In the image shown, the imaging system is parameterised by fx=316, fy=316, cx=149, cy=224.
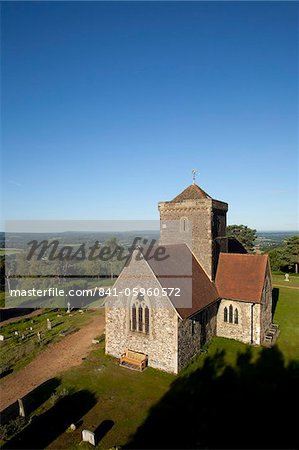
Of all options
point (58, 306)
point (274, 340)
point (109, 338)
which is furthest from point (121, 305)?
point (58, 306)

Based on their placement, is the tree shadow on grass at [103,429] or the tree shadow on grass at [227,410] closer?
the tree shadow on grass at [227,410]

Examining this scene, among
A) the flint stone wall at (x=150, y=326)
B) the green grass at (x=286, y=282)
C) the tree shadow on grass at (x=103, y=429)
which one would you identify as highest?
the flint stone wall at (x=150, y=326)

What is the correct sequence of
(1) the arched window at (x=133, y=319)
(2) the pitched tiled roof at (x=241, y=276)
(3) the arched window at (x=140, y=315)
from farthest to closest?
1. (2) the pitched tiled roof at (x=241, y=276)
2. (1) the arched window at (x=133, y=319)
3. (3) the arched window at (x=140, y=315)

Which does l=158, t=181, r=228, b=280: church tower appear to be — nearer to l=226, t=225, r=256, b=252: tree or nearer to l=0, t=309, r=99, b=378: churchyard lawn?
l=0, t=309, r=99, b=378: churchyard lawn

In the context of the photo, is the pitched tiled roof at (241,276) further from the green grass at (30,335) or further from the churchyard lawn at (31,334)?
the green grass at (30,335)

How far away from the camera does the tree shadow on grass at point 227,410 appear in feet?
44.4

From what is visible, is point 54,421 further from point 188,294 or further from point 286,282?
point 286,282

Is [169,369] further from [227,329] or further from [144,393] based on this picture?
[227,329]

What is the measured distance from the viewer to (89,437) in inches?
538

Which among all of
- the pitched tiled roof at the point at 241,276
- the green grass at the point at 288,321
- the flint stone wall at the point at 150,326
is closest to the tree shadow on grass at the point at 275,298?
the green grass at the point at 288,321

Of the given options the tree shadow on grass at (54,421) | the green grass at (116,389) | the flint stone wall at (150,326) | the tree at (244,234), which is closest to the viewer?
the tree shadow on grass at (54,421)

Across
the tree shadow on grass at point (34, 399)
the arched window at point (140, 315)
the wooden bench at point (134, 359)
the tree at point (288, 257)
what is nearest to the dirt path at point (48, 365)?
the tree shadow on grass at point (34, 399)

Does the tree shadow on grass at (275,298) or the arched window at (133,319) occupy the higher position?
the arched window at (133,319)

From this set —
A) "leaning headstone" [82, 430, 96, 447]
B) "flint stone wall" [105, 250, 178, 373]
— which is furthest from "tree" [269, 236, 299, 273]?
"leaning headstone" [82, 430, 96, 447]
